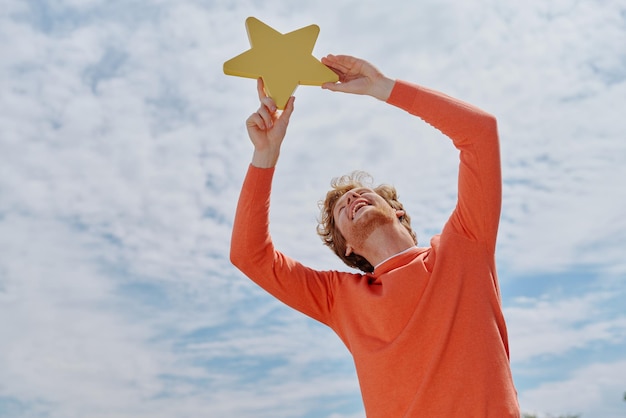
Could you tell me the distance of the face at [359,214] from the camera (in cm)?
445

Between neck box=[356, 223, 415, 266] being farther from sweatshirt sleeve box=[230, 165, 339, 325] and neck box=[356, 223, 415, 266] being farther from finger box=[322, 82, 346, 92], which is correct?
finger box=[322, 82, 346, 92]

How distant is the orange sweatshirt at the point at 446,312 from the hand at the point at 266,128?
2.64 feet

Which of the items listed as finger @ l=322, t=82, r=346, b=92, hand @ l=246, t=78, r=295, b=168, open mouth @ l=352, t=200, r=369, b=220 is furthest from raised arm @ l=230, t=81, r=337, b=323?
open mouth @ l=352, t=200, r=369, b=220

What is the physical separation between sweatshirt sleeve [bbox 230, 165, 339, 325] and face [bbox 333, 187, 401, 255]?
30 cm

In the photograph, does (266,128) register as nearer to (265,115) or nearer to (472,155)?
(265,115)

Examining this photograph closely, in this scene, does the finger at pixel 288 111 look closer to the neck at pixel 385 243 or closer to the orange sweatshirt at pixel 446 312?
the orange sweatshirt at pixel 446 312

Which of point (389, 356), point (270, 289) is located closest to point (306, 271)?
point (270, 289)

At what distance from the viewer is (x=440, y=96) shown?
4.03 m

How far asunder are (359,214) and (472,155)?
3.00ft

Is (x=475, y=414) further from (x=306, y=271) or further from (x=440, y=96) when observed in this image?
(x=440, y=96)

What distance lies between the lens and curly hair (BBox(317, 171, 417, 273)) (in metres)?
4.93

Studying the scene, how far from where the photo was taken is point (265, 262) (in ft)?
14.9

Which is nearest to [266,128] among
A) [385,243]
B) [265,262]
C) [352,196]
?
[352,196]

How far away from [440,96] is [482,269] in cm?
107
